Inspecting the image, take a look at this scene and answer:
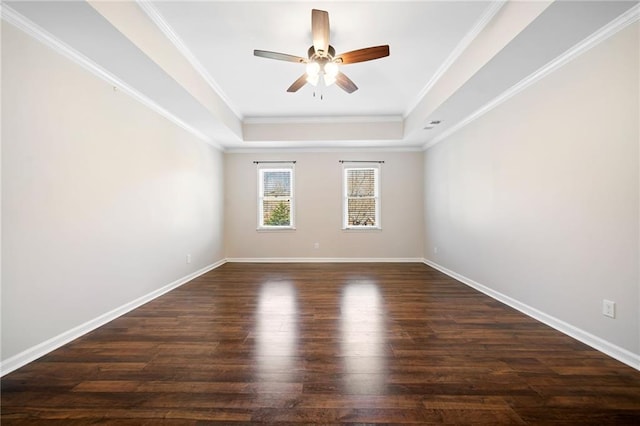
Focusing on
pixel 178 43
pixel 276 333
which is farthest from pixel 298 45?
pixel 276 333

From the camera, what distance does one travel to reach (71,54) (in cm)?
225

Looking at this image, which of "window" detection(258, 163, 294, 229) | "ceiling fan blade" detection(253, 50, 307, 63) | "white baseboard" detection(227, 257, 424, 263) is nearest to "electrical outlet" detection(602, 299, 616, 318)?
"ceiling fan blade" detection(253, 50, 307, 63)

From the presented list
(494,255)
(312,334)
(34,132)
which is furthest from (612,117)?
(34,132)

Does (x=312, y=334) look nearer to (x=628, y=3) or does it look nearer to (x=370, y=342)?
(x=370, y=342)

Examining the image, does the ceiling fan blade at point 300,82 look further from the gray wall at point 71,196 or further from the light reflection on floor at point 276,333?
the light reflection on floor at point 276,333

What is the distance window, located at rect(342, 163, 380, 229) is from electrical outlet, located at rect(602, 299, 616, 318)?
3994mm

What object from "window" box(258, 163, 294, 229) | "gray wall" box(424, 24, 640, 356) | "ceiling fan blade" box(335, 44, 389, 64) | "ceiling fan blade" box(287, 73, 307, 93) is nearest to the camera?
"gray wall" box(424, 24, 640, 356)

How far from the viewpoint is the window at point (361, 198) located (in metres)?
5.93

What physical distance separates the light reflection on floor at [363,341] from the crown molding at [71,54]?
128 inches

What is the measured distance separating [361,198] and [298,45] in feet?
11.9

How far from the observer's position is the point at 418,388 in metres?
1.63

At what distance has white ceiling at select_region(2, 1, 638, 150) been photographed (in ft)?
6.37

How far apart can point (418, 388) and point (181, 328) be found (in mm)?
2096

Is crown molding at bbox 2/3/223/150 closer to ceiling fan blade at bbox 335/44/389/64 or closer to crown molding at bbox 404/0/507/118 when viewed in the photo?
ceiling fan blade at bbox 335/44/389/64
